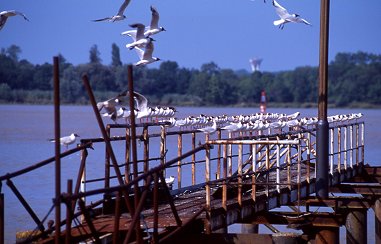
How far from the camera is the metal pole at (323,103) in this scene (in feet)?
49.6

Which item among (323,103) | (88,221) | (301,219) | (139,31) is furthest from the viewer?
(323,103)

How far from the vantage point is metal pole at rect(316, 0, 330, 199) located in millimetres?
15107

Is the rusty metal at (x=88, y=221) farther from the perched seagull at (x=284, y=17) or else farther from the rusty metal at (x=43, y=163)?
the perched seagull at (x=284, y=17)

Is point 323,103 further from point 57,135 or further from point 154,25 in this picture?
point 57,135

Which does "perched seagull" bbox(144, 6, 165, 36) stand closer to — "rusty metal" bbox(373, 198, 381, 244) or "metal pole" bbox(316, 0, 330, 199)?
"metal pole" bbox(316, 0, 330, 199)

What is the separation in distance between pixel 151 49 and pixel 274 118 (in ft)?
47.0

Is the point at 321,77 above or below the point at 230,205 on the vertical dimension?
above

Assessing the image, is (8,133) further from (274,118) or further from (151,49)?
(151,49)

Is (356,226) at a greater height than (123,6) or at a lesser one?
lesser

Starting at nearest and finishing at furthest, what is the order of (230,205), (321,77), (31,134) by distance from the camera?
(230,205), (321,77), (31,134)

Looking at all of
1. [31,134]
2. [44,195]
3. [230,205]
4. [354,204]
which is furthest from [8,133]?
[230,205]

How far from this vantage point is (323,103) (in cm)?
1523

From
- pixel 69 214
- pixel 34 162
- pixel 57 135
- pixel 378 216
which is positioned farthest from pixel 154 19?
pixel 34 162

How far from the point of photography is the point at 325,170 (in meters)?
15.3
